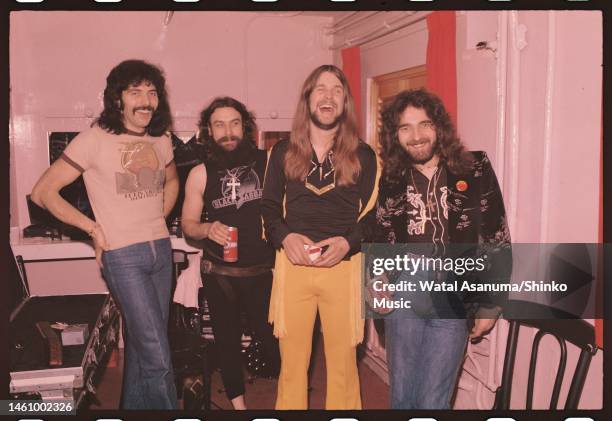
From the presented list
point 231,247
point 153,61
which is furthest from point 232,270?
point 153,61

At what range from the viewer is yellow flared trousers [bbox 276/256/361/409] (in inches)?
81.4

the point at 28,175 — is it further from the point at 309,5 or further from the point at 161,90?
the point at 309,5

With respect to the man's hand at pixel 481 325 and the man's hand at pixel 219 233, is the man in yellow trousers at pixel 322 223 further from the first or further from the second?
the man's hand at pixel 481 325

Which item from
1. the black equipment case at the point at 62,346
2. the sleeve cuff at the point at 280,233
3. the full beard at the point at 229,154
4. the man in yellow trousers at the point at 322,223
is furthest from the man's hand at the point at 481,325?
the black equipment case at the point at 62,346

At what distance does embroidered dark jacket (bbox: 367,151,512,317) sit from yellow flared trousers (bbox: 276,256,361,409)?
0.30 m

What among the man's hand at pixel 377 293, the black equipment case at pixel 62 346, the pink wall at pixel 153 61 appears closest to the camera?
the man's hand at pixel 377 293

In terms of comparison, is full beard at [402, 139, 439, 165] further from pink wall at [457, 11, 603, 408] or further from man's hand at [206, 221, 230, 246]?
man's hand at [206, 221, 230, 246]

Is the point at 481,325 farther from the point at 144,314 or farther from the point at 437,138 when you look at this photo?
the point at 144,314

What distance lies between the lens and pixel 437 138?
1.96 m

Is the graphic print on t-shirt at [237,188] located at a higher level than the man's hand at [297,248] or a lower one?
higher

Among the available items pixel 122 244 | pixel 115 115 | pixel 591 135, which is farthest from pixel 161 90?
pixel 591 135

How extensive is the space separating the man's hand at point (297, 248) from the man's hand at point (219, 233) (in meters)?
0.31

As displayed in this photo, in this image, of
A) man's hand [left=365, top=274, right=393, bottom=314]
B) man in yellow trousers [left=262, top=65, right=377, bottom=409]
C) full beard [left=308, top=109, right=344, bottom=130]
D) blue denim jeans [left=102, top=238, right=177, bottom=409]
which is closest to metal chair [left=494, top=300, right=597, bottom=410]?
man's hand [left=365, top=274, right=393, bottom=314]

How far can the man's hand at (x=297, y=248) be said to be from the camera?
199 cm
